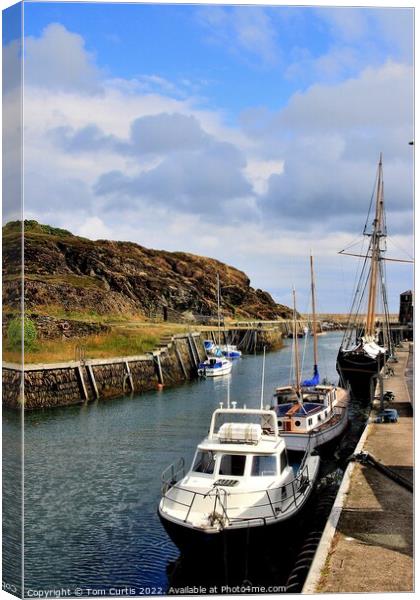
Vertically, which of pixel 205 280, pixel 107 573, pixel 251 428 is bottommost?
pixel 107 573

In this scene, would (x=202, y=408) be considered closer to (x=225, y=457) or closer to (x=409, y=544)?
(x=225, y=457)

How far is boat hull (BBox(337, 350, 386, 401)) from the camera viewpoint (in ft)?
117

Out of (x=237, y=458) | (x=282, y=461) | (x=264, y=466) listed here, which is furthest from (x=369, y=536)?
(x=282, y=461)

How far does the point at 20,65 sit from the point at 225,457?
819 centimetres

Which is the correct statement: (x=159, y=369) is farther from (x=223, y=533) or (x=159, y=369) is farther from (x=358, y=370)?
(x=223, y=533)

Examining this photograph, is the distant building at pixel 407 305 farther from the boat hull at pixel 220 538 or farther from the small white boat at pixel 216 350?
the small white boat at pixel 216 350

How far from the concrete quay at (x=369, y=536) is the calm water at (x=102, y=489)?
2124mm

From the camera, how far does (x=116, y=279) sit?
4300 cm

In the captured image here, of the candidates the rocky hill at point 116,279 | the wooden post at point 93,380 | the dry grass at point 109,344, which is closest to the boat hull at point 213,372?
the dry grass at point 109,344

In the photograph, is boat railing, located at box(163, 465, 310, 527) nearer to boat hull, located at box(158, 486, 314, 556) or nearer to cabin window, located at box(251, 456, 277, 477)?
boat hull, located at box(158, 486, 314, 556)

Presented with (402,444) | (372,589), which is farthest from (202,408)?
(372,589)

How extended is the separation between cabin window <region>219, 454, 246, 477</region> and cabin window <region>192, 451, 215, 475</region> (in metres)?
0.23

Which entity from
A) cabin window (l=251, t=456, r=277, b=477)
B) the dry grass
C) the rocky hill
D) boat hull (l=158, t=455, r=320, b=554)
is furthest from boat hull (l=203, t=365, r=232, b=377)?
boat hull (l=158, t=455, r=320, b=554)

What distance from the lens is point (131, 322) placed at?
43406mm
